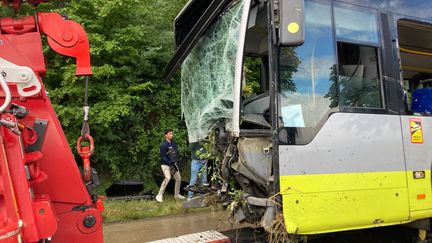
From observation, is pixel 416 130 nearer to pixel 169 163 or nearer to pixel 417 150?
pixel 417 150

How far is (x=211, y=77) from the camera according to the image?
4504mm

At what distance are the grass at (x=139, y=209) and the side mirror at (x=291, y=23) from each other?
15.8 ft

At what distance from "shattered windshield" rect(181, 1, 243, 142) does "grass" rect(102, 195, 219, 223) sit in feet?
10.7

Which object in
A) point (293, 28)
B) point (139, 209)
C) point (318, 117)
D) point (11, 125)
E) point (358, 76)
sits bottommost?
point (139, 209)

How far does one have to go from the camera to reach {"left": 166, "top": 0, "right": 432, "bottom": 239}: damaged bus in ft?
12.3

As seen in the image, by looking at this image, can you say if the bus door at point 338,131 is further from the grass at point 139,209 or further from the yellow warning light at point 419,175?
the grass at point 139,209

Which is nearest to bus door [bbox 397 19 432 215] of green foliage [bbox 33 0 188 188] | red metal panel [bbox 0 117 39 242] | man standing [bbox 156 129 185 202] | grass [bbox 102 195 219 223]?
red metal panel [bbox 0 117 39 242]

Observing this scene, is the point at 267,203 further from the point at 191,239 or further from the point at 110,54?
the point at 110,54

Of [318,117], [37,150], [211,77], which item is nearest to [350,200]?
[318,117]

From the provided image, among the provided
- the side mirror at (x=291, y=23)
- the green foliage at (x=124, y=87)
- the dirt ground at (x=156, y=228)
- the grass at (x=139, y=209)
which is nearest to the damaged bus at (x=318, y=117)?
the side mirror at (x=291, y=23)

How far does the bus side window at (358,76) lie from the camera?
13.5 feet

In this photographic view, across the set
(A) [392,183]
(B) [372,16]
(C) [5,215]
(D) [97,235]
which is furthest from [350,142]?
(C) [5,215]

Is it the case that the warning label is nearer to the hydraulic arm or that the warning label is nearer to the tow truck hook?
the hydraulic arm

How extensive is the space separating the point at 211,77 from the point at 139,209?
435 centimetres
